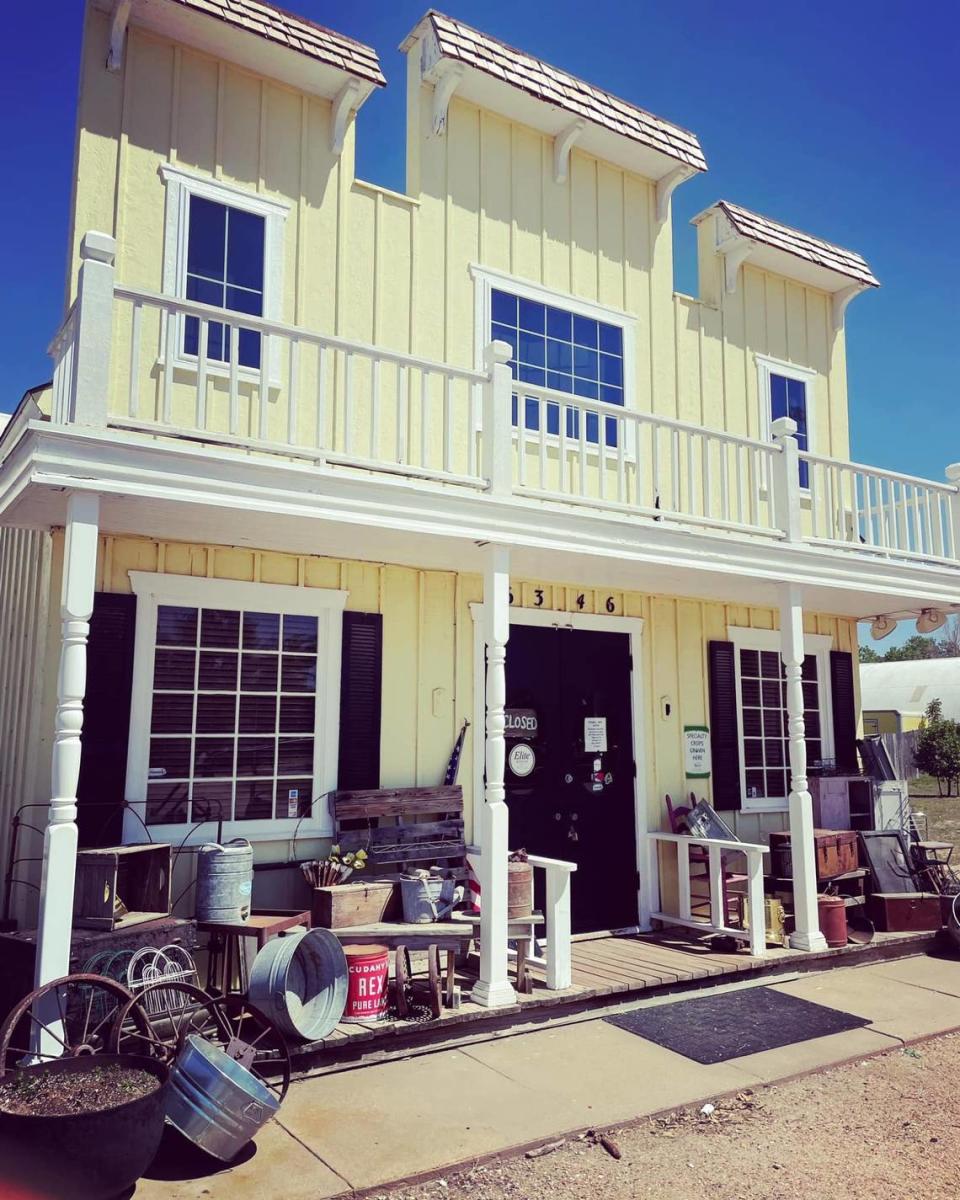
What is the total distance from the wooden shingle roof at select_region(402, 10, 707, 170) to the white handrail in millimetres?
6536

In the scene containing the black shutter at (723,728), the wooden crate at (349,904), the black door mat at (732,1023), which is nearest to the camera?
the black door mat at (732,1023)

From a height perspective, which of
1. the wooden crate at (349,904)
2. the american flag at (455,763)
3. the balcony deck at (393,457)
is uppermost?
the balcony deck at (393,457)

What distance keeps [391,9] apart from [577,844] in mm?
7730

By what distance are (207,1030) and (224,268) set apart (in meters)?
5.24

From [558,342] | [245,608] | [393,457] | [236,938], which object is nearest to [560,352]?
[558,342]

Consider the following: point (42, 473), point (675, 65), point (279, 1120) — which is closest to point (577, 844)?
point (279, 1120)

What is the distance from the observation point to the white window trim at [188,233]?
6.62 meters

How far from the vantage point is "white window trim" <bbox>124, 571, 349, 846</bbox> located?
6086 millimetres

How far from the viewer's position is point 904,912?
8.52 metres

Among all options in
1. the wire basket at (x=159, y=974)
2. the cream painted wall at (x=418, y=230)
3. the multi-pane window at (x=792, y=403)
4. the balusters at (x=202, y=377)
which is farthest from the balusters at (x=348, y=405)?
the multi-pane window at (x=792, y=403)

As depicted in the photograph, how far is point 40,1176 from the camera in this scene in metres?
3.24

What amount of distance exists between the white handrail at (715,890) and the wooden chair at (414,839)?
5.94 ft

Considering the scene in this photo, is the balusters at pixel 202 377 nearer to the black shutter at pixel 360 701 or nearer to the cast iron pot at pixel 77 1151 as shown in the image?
the black shutter at pixel 360 701

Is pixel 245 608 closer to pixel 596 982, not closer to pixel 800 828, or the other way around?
pixel 596 982
